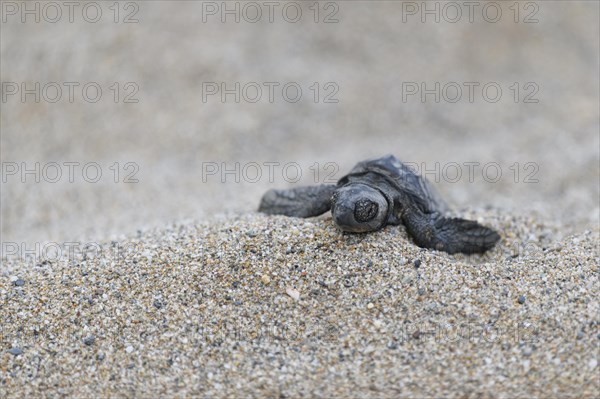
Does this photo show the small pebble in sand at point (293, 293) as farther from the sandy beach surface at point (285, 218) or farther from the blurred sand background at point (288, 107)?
the blurred sand background at point (288, 107)

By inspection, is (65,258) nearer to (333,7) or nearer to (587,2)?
(333,7)

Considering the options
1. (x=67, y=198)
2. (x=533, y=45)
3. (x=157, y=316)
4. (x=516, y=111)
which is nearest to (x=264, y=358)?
(x=157, y=316)
